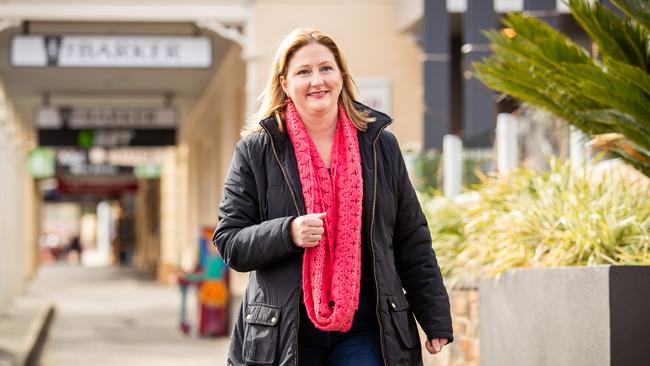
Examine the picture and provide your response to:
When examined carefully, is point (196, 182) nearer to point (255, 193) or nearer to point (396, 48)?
point (396, 48)

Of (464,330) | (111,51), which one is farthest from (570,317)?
(111,51)

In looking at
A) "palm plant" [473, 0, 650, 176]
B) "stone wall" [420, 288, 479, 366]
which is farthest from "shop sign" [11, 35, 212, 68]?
"palm plant" [473, 0, 650, 176]

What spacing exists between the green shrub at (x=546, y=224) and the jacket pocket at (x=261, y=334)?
236cm

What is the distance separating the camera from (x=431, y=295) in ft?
12.0

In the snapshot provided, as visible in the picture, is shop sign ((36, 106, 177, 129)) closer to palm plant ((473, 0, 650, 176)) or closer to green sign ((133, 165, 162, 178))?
green sign ((133, 165, 162, 178))

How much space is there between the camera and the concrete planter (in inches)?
181

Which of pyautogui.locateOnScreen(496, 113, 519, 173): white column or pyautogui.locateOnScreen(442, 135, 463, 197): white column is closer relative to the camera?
pyautogui.locateOnScreen(496, 113, 519, 173): white column

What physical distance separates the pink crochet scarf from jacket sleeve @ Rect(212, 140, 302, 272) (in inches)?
4.2

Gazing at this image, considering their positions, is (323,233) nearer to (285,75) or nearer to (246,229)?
(246,229)

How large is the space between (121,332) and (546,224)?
10063mm

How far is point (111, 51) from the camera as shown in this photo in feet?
45.6

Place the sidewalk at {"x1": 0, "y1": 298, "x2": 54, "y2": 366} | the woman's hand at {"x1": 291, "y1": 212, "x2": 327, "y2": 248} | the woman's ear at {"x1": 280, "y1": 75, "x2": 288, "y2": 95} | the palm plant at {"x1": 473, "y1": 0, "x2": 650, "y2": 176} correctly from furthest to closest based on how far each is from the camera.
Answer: the sidewalk at {"x1": 0, "y1": 298, "x2": 54, "y2": 366} < the palm plant at {"x1": 473, "y1": 0, "x2": 650, "y2": 176} < the woman's ear at {"x1": 280, "y1": 75, "x2": 288, "y2": 95} < the woman's hand at {"x1": 291, "y1": 212, "x2": 327, "y2": 248}

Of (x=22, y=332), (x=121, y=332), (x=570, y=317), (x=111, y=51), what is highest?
(x=111, y=51)

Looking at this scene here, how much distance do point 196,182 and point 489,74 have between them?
1872 cm
